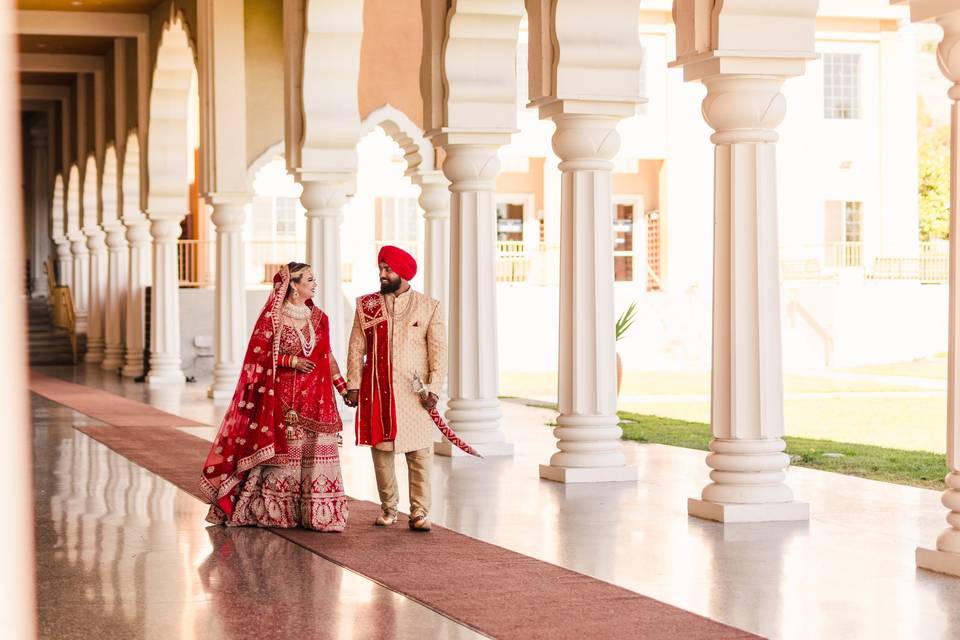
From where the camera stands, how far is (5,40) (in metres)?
1.35

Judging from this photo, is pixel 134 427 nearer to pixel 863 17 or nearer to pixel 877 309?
pixel 877 309

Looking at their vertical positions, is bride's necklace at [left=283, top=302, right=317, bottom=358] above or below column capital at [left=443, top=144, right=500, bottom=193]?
below

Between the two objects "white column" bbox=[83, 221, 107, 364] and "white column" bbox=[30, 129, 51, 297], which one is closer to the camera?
"white column" bbox=[83, 221, 107, 364]

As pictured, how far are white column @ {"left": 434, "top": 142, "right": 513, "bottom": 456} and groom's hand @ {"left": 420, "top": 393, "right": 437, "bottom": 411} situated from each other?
3.67 metres

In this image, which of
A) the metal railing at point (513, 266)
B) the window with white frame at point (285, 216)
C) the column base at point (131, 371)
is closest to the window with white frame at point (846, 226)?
the metal railing at point (513, 266)

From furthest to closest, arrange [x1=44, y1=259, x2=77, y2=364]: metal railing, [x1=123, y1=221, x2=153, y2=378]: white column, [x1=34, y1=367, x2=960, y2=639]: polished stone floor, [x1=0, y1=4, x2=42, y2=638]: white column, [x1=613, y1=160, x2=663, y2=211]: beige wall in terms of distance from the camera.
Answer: [x1=613, y1=160, x2=663, y2=211]: beige wall, [x1=44, y1=259, x2=77, y2=364]: metal railing, [x1=123, y1=221, x2=153, y2=378]: white column, [x1=34, y1=367, x2=960, y2=639]: polished stone floor, [x1=0, y1=4, x2=42, y2=638]: white column

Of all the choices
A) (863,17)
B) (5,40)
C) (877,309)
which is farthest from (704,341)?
(5,40)

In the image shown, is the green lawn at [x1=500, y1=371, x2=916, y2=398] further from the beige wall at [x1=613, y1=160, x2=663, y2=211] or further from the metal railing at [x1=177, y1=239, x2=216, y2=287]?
the beige wall at [x1=613, y1=160, x2=663, y2=211]

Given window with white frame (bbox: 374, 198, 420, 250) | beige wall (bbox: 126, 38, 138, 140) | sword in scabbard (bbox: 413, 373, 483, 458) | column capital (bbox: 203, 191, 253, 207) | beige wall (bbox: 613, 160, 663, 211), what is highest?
beige wall (bbox: 126, 38, 138, 140)

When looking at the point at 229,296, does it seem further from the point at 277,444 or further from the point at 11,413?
the point at 11,413

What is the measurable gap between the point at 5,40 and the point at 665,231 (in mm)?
31103

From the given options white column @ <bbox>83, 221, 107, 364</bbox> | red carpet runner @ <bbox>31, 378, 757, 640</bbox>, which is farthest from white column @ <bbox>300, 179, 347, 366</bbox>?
white column @ <bbox>83, 221, 107, 364</bbox>

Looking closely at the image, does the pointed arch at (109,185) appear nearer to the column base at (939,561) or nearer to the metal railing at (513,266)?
the metal railing at (513,266)

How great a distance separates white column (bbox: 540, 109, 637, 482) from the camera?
908 cm
